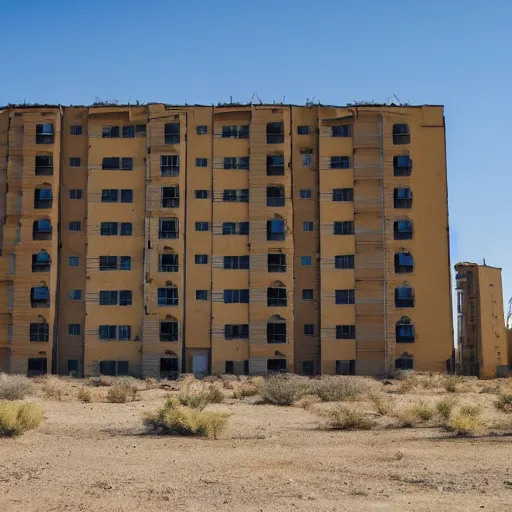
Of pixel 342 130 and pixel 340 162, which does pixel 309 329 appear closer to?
pixel 340 162

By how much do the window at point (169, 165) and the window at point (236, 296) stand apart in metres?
9.26

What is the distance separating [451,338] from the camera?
179 feet

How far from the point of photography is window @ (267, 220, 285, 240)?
2159 inches

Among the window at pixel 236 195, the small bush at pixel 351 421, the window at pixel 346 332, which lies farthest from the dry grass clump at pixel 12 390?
the window at pixel 346 332

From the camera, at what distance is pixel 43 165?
182ft

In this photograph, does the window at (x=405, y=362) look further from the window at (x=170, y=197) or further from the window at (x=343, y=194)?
the window at (x=170, y=197)

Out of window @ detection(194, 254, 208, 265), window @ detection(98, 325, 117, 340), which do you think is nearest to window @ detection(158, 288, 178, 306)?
window @ detection(194, 254, 208, 265)

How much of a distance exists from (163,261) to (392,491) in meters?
42.2

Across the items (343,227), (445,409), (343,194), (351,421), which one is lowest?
(351,421)

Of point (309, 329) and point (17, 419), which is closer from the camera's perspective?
point (17, 419)

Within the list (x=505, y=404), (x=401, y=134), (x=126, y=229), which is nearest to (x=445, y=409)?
(x=505, y=404)

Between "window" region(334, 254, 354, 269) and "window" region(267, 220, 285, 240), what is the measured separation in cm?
413

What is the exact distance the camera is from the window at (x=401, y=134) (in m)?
56.1

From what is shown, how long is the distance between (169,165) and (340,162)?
12236 millimetres
